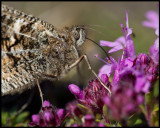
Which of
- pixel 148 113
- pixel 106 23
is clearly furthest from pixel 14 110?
pixel 106 23

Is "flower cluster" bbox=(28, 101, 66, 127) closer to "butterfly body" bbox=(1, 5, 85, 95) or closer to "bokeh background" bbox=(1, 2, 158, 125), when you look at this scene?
"butterfly body" bbox=(1, 5, 85, 95)

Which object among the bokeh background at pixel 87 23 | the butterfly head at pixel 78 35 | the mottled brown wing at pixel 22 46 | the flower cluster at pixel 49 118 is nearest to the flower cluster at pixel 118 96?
the flower cluster at pixel 49 118

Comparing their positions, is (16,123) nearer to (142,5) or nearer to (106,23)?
(106,23)

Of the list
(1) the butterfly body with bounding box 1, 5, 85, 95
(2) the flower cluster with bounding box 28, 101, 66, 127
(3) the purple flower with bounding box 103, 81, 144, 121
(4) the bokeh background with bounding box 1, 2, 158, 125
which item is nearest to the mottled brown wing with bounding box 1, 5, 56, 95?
(1) the butterfly body with bounding box 1, 5, 85, 95

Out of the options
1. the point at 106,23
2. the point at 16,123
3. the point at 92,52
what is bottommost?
the point at 16,123

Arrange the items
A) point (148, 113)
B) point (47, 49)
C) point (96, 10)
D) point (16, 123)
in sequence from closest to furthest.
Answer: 1. point (148, 113)
2. point (47, 49)
3. point (16, 123)
4. point (96, 10)

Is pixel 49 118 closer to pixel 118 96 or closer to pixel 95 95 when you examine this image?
pixel 95 95

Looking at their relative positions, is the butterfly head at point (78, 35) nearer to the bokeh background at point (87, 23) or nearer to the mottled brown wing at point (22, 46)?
the mottled brown wing at point (22, 46)

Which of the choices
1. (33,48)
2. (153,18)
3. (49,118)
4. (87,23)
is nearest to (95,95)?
(49,118)
